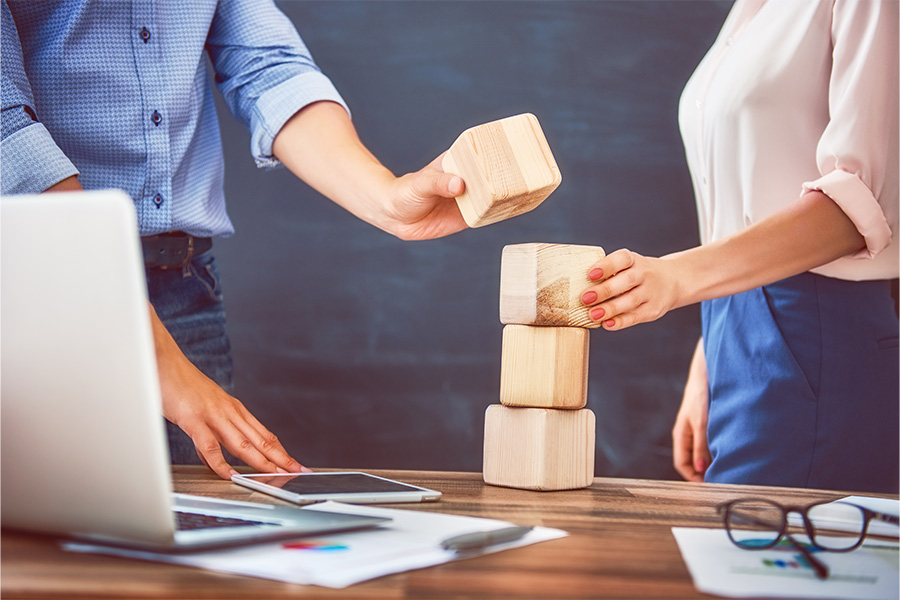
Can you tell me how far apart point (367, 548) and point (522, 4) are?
6.58 ft

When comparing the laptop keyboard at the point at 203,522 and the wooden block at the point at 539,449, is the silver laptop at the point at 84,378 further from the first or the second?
the wooden block at the point at 539,449

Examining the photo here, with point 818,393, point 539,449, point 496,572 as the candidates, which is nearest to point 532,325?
point 539,449

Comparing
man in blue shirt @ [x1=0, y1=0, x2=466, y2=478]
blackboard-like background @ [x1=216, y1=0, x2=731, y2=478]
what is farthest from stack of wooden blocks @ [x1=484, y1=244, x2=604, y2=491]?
blackboard-like background @ [x1=216, y1=0, x2=731, y2=478]

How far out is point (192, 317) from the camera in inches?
57.6

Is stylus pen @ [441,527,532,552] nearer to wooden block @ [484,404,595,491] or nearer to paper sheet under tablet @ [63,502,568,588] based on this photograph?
paper sheet under tablet @ [63,502,568,588]

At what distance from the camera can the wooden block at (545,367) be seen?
105 centimetres

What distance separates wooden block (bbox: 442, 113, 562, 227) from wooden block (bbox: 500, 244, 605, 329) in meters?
0.08

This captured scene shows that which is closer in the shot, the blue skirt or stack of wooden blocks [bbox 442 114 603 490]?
stack of wooden blocks [bbox 442 114 603 490]

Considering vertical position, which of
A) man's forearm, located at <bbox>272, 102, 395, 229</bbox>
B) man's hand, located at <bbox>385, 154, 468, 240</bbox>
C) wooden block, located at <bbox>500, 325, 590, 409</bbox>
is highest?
man's forearm, located at <bbox>272, 102, 395, 229</bbox>

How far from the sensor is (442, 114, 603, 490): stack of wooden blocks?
1007 mm

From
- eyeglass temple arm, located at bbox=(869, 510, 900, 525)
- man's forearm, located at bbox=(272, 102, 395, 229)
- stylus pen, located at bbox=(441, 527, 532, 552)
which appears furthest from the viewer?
man's forearm, located at bbox=(272, 102, 395, 229)

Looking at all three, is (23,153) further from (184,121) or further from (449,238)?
(449,238)

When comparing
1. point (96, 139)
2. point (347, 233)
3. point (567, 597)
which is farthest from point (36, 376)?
point (347, 233)

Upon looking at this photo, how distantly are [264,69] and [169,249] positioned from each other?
39cm
